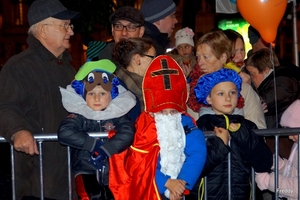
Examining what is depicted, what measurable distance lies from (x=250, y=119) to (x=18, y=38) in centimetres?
3601

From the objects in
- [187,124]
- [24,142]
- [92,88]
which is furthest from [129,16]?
[24,142]

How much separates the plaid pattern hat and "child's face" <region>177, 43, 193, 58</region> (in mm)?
3034

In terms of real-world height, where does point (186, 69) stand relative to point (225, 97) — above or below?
above

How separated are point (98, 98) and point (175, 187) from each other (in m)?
0.97

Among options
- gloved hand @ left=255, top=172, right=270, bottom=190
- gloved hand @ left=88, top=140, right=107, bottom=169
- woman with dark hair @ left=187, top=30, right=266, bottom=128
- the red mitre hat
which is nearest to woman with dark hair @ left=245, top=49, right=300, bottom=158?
woman with dark hair @ left=187, top=30, right=266, bottom=128

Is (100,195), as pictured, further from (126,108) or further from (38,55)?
(38,55)

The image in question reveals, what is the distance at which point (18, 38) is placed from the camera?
4000cm

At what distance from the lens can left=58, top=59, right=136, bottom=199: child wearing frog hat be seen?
4.65 m

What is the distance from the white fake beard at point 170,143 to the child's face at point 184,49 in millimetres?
3751

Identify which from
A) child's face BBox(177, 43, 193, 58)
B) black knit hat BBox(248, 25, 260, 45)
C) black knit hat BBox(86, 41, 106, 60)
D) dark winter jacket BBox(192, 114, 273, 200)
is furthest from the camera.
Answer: black knit hat BBox(248, 25, 260, 45)

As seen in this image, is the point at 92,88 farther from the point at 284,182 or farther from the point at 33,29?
the point at 284,182

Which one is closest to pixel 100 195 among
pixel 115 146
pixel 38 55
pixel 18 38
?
pixel 115 146

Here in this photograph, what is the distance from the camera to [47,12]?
550 centimetres

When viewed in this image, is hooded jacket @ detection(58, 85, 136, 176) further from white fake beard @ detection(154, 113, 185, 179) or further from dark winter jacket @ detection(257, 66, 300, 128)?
dark winter jacket @ detection(257, 66, 300, 128)
